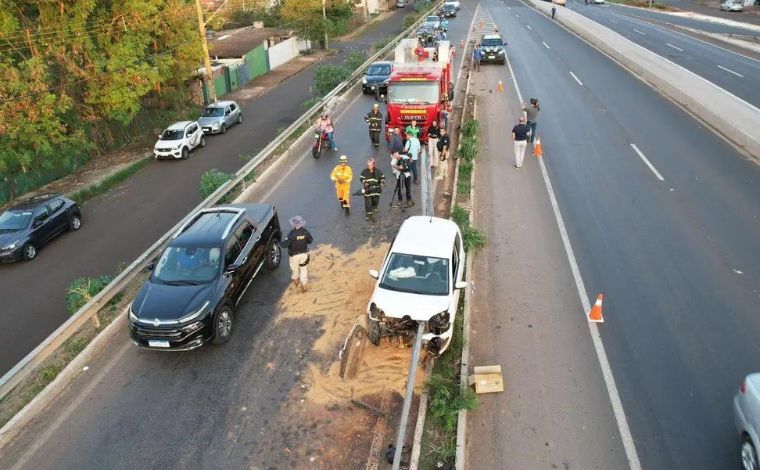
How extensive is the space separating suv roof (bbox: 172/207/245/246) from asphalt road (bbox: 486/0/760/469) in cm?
711

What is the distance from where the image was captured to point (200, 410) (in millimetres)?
8359

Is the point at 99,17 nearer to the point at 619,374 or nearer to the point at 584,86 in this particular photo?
the point at 584,86

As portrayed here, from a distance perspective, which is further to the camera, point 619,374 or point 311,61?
point 311,61

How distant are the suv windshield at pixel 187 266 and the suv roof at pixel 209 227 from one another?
189 millimetres

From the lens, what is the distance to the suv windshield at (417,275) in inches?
363

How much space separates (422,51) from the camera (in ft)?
78.2

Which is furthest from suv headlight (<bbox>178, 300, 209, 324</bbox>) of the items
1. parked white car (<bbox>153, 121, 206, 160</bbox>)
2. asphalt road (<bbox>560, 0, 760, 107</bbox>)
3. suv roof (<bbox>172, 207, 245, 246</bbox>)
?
asphalt road (<bbox>560, 0, 760, 107</bbox>)

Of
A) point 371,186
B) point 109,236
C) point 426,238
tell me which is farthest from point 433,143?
point 109,236

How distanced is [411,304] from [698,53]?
37.0 metres

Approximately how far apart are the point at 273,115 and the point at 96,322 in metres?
24.7

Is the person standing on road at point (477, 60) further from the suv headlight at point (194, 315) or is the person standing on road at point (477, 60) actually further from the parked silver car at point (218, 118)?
the suv headlight at point (194, 315)

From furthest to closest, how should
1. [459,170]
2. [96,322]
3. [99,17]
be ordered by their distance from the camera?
[99,17] → [459,170] → [96,322]

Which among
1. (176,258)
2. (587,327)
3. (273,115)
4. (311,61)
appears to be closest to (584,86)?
(273,115)

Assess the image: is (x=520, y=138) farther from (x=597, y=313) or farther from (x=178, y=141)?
(x=178, y=141)
